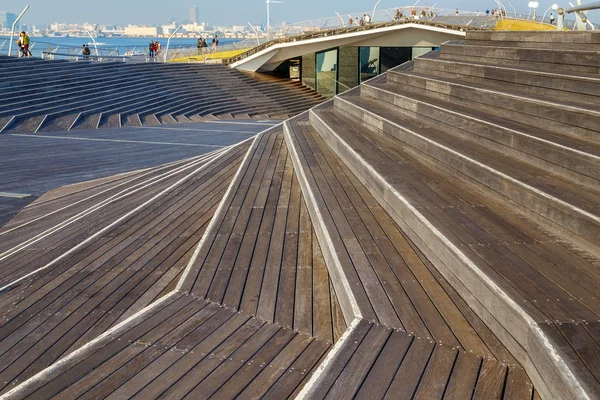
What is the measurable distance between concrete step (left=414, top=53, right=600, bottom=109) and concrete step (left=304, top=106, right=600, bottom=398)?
138 cm

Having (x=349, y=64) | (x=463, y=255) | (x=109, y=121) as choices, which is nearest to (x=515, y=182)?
(x=463, y=255)

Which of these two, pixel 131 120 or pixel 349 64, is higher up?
pixel 349 64

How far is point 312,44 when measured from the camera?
3050 cm

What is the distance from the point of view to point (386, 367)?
2756 mm

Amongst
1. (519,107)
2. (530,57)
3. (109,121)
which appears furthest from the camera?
(109,121)

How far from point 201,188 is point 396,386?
4.85 meters

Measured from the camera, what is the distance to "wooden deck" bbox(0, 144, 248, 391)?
13.1ft

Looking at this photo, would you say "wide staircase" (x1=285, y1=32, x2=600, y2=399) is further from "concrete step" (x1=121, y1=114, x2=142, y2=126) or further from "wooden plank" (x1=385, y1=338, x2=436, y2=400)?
"concrete step" (x1=121, y1=114, x2=142, y2=126)

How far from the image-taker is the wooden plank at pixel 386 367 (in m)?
2.58

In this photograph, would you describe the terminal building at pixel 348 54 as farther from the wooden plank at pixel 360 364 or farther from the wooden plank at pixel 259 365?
the wooden plank at pixel 360 364

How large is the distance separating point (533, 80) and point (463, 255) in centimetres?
339

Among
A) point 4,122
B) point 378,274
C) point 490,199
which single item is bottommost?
point 4,122

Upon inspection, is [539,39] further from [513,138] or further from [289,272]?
[289,272]

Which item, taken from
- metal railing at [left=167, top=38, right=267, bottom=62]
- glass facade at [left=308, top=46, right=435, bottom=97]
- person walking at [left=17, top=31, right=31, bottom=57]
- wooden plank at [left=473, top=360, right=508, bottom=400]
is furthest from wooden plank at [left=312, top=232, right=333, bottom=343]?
metal railing at [left=167, top=38, right=267, bottom=62]
